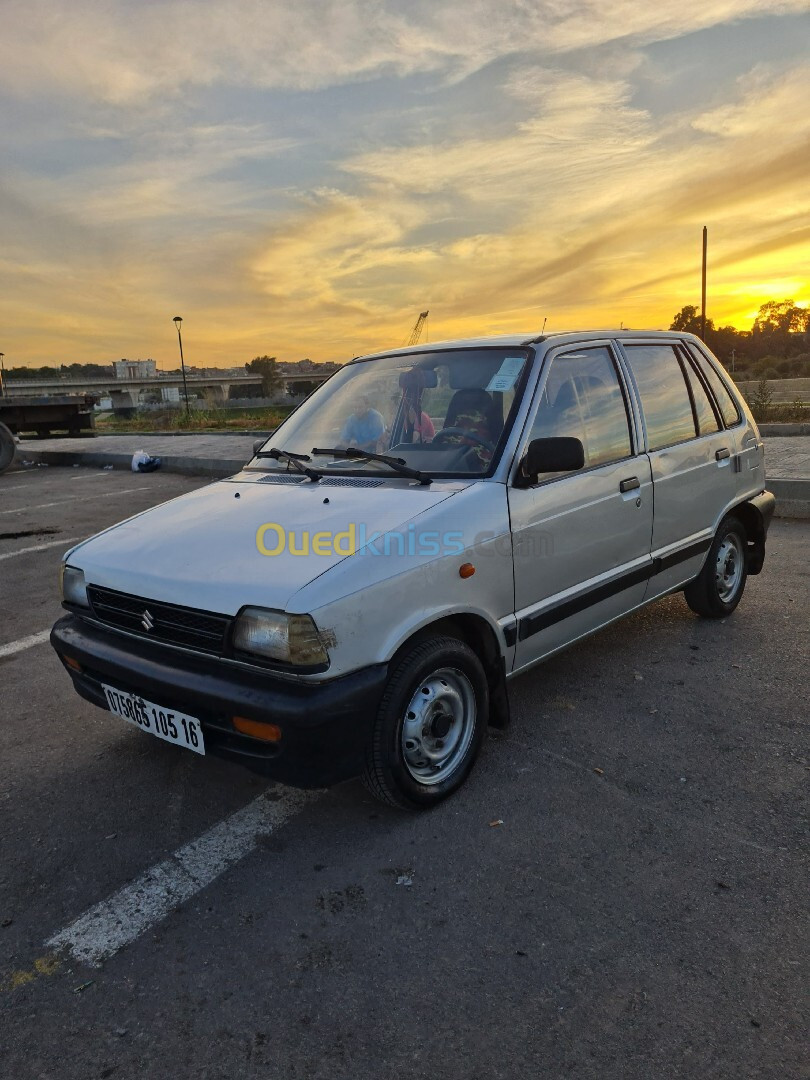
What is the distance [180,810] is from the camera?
2850 millimetres

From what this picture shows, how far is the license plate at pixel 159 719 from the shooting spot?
2523 millimetres

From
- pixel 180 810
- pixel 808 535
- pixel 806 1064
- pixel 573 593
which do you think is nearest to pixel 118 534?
pixel 180 810

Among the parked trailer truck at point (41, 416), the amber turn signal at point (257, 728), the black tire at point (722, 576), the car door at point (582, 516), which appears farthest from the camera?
the parked trailer truck at point (41, 416)

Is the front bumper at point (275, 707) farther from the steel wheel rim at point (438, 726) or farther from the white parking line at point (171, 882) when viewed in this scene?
the white parking line at point (171, 882)

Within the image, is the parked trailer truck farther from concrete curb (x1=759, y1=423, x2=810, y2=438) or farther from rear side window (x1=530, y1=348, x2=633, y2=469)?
concrete curb (x1=759, y1=423, x2=810, y2=438)

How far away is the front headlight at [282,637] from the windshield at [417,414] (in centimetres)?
104

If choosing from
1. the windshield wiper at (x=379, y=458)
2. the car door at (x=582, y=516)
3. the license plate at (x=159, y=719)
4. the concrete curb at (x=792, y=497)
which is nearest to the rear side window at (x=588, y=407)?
the car door at (x=582, y=516)

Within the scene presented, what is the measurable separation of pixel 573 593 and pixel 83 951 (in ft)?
7.50

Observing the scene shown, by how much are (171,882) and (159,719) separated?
55 centimetres

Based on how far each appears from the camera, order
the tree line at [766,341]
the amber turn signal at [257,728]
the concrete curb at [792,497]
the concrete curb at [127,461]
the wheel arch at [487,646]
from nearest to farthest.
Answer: the amber turn signal at [257,728]
the wheel arch at [487,646]
the concrete curb at [792,497]
the concrete curb at [127,461]
the tree line at [766,341]

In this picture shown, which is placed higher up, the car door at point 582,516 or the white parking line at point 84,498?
the car door at point 582,516

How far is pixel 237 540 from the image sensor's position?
271 centimetres

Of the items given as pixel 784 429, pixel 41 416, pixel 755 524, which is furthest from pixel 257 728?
pixel 41 416

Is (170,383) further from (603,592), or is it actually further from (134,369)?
(603,592)
